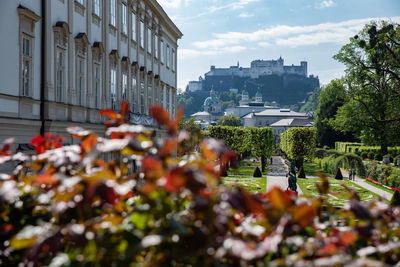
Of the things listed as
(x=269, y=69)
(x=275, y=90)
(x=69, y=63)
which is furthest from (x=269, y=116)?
(x=69, y=63)

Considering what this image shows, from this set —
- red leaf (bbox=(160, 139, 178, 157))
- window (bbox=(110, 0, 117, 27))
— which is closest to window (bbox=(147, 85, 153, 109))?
window (bbox=(110, 0, 117, 27))

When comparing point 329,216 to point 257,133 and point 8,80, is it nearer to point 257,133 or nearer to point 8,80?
point 8,80

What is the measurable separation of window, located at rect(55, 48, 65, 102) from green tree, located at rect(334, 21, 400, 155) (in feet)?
84.1

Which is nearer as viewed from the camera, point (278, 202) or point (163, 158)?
point (278, 202)

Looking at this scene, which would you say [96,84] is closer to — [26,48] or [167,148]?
[26,48]

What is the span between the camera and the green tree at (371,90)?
32344mm

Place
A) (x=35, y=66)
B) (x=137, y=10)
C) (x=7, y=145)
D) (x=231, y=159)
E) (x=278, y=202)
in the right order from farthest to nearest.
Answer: (x=137, y=10) → (x=35, y=66) → (x=7, y=145) → (x=231, y=159) → (x=278, y=202)

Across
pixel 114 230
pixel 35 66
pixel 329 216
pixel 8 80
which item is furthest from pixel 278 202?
pixel 35 66

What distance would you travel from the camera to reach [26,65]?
1148cm

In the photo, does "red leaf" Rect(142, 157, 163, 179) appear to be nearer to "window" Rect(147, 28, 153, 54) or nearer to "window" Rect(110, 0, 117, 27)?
"window" Rect(110, 0, 117, 27)

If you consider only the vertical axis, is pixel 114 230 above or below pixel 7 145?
below

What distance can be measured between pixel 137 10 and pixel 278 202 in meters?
21.1

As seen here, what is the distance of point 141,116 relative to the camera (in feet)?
70.0

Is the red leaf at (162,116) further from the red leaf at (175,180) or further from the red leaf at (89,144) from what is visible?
the red leaf at (89,144)
